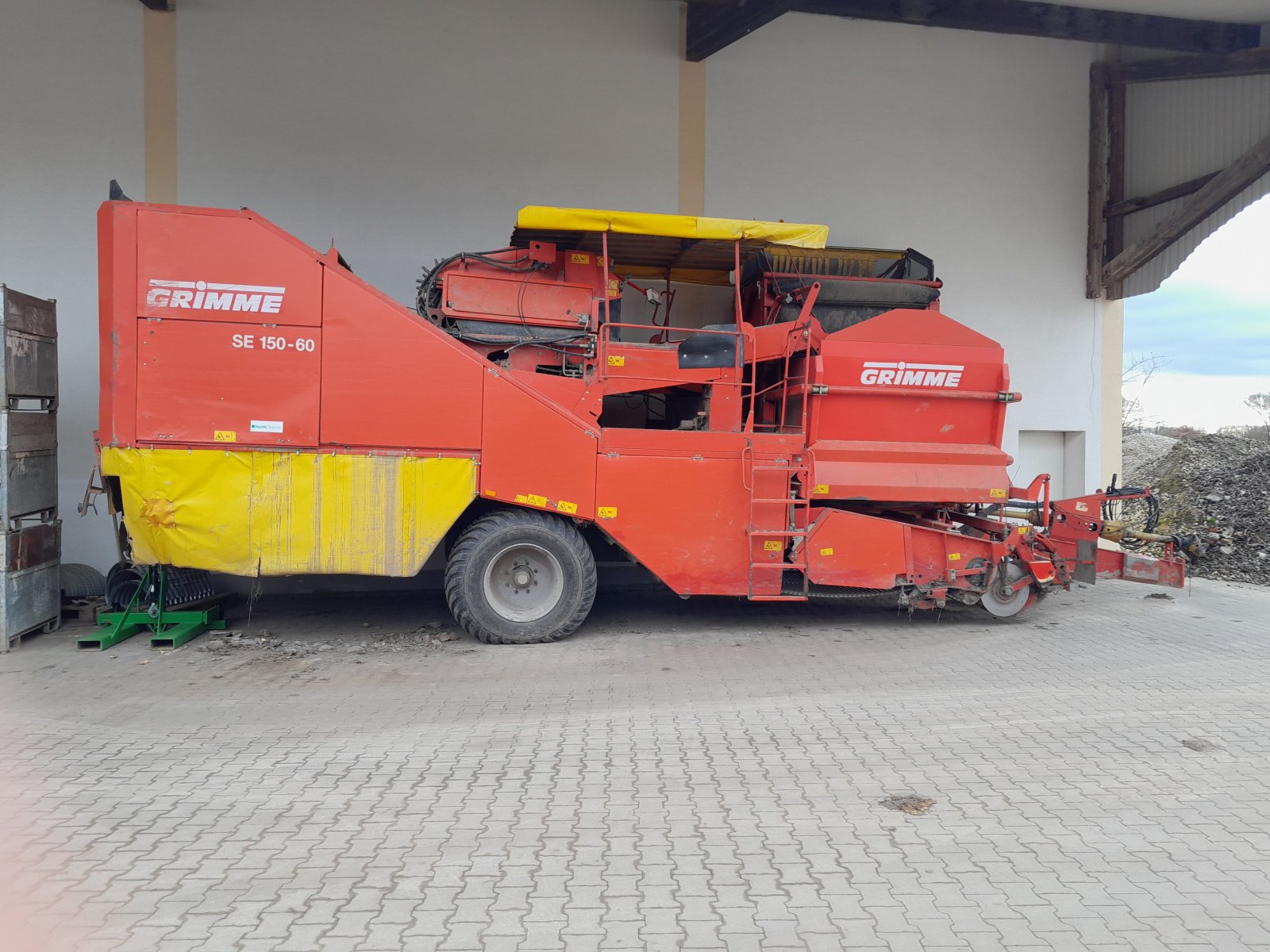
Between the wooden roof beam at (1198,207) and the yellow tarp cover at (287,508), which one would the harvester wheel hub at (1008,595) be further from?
the wooden roof beam at (1198,207)

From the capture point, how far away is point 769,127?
10.2 m

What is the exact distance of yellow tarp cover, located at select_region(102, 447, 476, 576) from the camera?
613 centimetres

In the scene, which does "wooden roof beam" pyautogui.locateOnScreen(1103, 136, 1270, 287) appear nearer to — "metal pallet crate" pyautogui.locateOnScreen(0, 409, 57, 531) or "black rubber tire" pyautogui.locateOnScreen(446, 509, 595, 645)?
"black rubber tire" pyautogui.locateOnScreen(446, 509, 595, 645)

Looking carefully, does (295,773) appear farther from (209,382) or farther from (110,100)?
(110,100)

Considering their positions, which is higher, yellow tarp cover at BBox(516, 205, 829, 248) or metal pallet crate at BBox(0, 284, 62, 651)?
yellow tarp cover at BBox(516, 205, 829, 248)

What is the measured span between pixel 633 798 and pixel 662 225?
4.86m

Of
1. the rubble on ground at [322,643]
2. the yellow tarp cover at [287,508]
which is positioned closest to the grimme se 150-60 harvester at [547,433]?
the yellow tarp cover at [287,508]

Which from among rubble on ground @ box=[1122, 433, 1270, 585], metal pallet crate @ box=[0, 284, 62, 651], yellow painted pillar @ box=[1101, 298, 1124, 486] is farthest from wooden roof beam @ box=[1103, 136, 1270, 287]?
metal pallet crate @ box=[0, 284, 62, 651]

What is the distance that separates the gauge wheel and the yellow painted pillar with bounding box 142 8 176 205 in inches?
354

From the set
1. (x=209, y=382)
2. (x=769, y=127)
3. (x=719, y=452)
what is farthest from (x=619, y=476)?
(x=769, y=127)

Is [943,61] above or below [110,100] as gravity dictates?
above

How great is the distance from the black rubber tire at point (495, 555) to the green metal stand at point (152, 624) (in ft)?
7.19

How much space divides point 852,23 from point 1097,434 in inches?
248

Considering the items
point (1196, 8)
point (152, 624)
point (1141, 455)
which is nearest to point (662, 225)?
point (152, 624)
